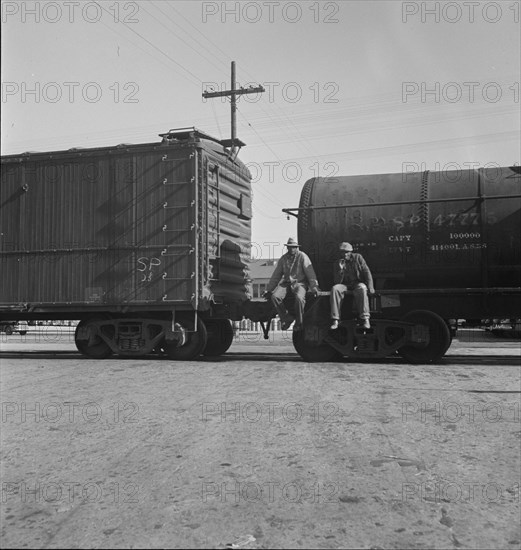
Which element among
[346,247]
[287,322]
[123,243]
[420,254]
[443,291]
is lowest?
[287,322]

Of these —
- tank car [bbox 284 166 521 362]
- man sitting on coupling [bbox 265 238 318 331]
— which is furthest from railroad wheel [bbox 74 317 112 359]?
tank car [bbox 284 166 521 362]

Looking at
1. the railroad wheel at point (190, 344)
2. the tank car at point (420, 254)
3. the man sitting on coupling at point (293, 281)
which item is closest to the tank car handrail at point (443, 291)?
the tank car at point (420, 254)

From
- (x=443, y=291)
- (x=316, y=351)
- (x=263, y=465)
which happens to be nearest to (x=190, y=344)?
(x=316, y=351)

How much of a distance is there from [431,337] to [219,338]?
14.5ft

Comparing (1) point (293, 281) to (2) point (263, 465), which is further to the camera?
(1) point (293, 281)

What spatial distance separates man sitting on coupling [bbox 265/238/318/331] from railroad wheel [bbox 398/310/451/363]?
183 cm

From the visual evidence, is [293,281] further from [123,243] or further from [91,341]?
[91,341]

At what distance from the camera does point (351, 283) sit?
32.8 feet

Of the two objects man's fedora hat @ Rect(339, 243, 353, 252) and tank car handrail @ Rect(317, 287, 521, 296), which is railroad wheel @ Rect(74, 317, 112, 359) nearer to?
tank car handrail @ Rect(317, 287, 521, 296)

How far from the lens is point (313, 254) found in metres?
10.7

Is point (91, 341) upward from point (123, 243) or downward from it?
downward

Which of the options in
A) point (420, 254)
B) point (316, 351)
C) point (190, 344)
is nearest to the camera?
point (420, 254)

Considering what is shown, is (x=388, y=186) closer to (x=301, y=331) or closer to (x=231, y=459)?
(x=301, y=331)

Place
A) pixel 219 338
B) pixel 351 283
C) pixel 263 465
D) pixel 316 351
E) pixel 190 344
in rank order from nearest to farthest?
pixel 263 465, pixel 351 283, pixel 316 351, pixel 190 344, pixel 219 338
